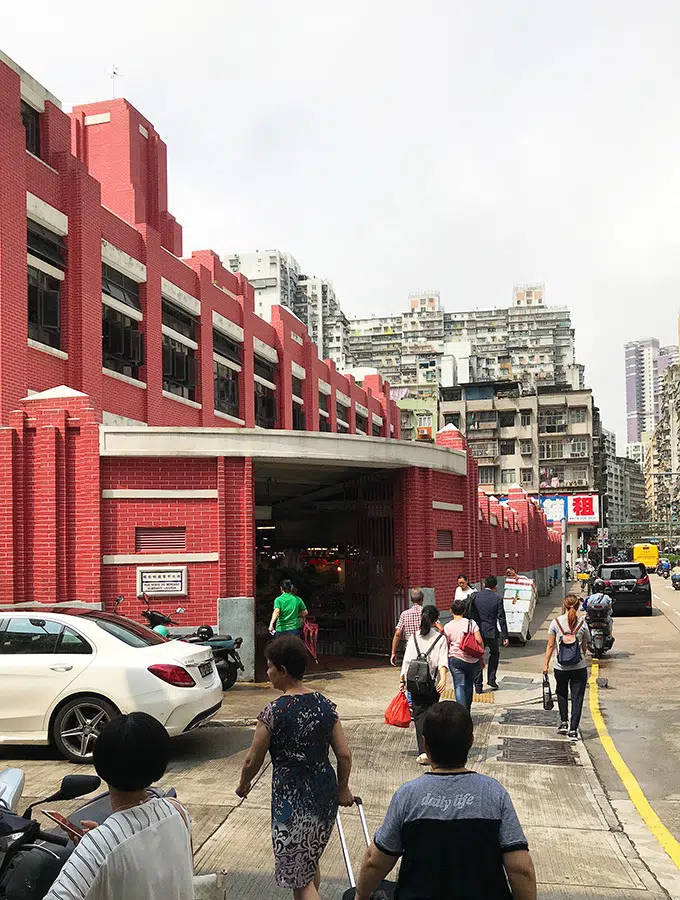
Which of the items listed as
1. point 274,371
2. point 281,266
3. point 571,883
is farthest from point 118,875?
point 281,266

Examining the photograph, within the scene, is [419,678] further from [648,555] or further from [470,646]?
[648,555]

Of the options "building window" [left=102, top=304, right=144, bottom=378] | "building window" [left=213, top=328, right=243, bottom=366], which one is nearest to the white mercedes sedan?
"building window" [left=102, top=304, right=144, bottom=378]

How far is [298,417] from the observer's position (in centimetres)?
3891

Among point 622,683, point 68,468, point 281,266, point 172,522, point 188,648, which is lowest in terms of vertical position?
point 622,683

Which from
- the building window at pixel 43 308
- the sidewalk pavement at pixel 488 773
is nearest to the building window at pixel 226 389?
the building window at pixel 43 308

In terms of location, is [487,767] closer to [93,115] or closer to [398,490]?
[398,490]

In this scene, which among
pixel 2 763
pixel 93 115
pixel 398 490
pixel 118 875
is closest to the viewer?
pixel 118 875

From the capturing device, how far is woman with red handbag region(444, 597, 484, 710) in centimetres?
1030

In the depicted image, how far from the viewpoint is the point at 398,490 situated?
1719cm

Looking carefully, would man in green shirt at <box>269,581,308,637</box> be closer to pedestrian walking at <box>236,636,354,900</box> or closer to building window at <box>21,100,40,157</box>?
pedestrian walking at <box>236,636,354,900</box>

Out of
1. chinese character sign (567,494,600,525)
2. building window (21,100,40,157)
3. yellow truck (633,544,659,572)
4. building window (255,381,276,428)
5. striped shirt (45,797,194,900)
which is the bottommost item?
yellow truck (633,544,659,572)

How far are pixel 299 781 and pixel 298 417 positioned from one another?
34.6 metres

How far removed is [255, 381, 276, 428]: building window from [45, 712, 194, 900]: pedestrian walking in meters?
30.5

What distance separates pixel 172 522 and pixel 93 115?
2023 centimetres
